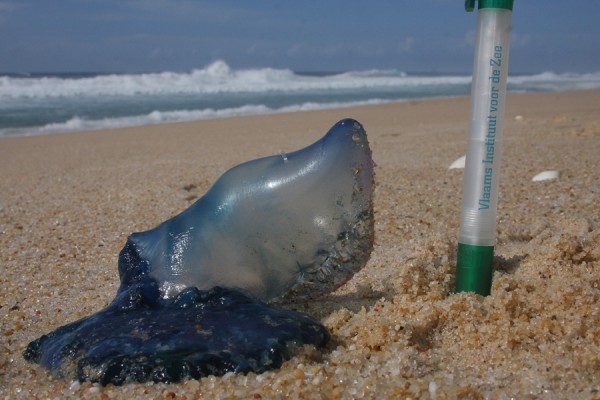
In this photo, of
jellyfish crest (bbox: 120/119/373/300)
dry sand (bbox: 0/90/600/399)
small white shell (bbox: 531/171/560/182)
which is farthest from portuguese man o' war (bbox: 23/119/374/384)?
small white shell (bbox: 531/171/560/182)

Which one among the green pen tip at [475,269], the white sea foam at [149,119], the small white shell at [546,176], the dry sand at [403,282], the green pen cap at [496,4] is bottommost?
the dry sand at [403,282]

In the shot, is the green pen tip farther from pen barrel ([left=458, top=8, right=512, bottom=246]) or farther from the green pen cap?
the green pen cap

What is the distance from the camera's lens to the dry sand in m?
A: 1.56

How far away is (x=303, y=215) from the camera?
194 centimetres

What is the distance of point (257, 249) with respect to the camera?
197cm

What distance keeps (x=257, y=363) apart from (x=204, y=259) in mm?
468

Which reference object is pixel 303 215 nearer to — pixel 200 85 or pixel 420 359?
pixel 420 359

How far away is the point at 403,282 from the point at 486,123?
56 cm

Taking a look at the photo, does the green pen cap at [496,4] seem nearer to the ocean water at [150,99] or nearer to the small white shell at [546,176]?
the small white shell at [546,176]

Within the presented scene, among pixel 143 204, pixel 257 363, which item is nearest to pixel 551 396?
pixel 257 363

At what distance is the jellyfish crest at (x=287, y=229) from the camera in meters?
1.93

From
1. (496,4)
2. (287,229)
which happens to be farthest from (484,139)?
(287,229)

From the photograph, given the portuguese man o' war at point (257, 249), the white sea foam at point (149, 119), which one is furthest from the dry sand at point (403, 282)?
the white sea foam at point (149, 119)

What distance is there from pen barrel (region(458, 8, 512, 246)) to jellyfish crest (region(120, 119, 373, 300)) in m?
0.32
